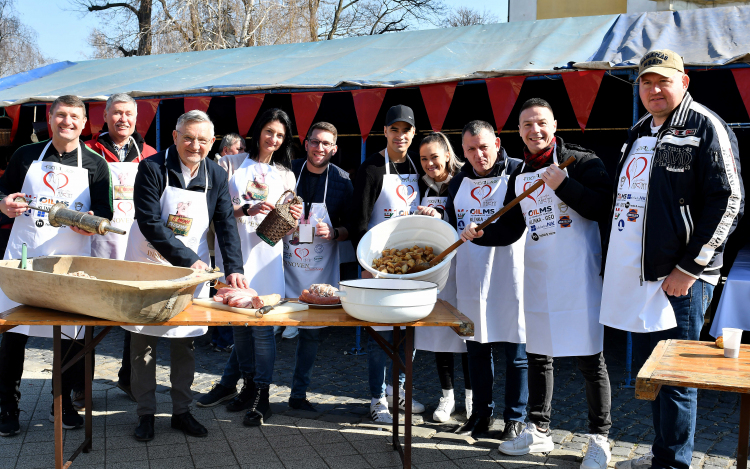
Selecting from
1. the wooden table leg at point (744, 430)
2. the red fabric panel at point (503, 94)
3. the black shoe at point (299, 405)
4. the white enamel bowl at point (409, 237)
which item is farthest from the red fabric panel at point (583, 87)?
the wooden table leg at point (744, 430)

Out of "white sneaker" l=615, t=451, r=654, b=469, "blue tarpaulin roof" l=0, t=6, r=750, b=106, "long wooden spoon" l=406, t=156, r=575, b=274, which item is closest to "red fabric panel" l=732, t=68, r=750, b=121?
"blue tarpaulin roof" l=0, t=6, r=750, b=106

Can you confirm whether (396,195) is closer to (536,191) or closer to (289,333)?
(536,191)

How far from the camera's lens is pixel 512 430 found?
11.3ft

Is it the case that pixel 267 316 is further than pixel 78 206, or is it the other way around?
pixel 78 206

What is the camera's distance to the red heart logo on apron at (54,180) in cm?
352

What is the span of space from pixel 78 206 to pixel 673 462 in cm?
343

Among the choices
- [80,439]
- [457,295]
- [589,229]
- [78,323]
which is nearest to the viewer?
[78,323]

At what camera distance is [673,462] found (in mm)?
2670

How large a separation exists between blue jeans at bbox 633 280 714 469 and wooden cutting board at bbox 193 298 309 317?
1.68m

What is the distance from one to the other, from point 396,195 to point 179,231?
4.46 ft

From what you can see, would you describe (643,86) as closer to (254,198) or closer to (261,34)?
(254,198)

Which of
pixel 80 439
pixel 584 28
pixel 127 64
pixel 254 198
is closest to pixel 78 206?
pixel 254 198

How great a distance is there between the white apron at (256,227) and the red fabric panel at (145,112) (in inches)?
153

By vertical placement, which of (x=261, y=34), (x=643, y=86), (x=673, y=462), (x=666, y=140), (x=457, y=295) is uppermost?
(x=261, y=34)
